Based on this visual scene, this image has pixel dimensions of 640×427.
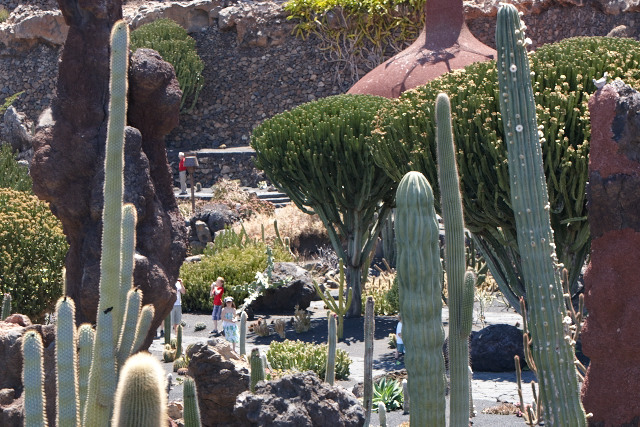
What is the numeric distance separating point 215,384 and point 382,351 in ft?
18.7

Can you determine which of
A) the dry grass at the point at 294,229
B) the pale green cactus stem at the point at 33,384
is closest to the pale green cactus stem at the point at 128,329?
the pale green cactus stem at the point at 33,384

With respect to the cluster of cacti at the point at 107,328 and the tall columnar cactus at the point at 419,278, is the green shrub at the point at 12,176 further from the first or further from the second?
the tall columnar cactus at the point at 419,278

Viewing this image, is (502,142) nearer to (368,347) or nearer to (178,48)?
(368,347)

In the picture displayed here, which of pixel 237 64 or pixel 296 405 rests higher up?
pixel 237 64

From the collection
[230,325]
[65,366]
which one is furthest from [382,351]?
[65,366]

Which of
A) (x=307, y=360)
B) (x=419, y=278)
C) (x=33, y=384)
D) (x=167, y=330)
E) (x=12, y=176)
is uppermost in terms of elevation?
(x=12, y=176)

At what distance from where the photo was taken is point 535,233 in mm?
3846

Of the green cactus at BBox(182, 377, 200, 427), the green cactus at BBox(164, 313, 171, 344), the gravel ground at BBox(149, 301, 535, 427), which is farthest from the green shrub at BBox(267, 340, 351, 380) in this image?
the green cactus at BBox(182, 377, 200, 427)

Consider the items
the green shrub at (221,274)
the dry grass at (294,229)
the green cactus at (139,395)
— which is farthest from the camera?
the dry grass at (294,229)

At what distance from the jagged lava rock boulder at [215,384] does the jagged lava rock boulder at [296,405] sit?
120 cm

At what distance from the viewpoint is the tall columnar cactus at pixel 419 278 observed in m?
3.42

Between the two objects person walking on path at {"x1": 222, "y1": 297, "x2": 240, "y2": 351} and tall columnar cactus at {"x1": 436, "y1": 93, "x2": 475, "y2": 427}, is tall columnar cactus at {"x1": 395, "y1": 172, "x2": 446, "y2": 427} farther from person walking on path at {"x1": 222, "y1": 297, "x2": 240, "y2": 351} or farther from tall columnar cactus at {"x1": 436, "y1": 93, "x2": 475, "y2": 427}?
person walking on path at {"x1": 222, "y1": 297, "x2": 240, "y2": 351}

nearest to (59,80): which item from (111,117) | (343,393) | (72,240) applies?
(72,240)

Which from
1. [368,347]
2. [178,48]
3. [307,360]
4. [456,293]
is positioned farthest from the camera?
[178,48]
